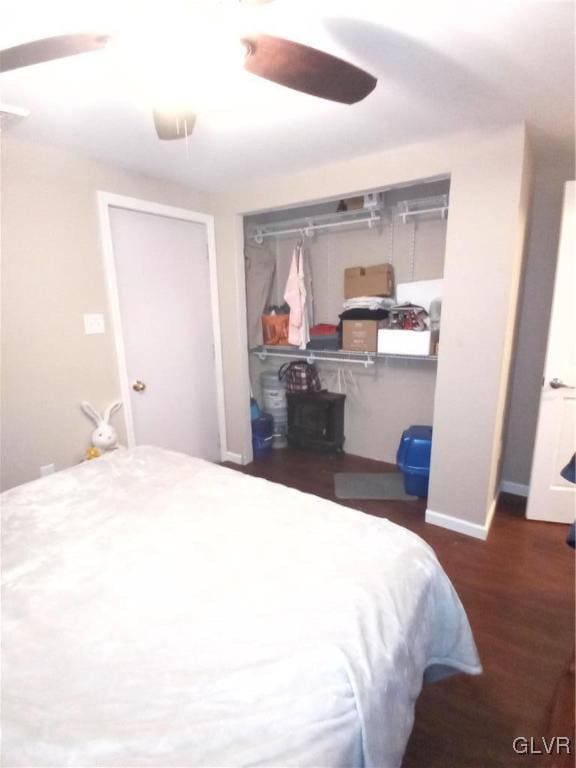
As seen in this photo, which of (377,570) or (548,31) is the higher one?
(548,31)

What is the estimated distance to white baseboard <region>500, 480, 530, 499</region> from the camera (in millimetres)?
2766

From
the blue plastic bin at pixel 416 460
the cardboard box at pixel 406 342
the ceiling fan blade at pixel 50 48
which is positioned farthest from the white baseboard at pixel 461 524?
the ceiling fan blade at pixel 50 48

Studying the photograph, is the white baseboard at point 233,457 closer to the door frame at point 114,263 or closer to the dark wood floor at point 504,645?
the door frame at point 114,263

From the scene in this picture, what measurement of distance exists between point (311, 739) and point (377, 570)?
0.45 metres

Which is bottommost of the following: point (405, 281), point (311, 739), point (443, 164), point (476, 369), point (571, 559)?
point (571, 559)

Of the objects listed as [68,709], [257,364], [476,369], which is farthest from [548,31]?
[257,364]

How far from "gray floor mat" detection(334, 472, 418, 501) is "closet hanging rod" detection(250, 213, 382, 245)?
201cm

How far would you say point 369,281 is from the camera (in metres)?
2.88

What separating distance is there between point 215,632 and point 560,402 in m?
2.38

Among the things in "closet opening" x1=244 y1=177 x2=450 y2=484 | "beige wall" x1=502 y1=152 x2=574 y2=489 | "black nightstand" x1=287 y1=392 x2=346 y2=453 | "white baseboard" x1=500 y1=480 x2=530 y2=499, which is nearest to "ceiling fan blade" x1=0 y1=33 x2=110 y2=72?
"closet opening" x1=244 y1=177 x2=450 y2=484

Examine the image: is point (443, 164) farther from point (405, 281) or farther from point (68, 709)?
point (68, 709)

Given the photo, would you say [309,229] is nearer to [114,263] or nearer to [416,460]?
[114,263]

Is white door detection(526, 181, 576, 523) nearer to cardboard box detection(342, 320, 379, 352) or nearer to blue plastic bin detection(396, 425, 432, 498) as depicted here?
blue plastic bin detection(396, 425, 432, 498)

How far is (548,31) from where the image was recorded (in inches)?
46.3
